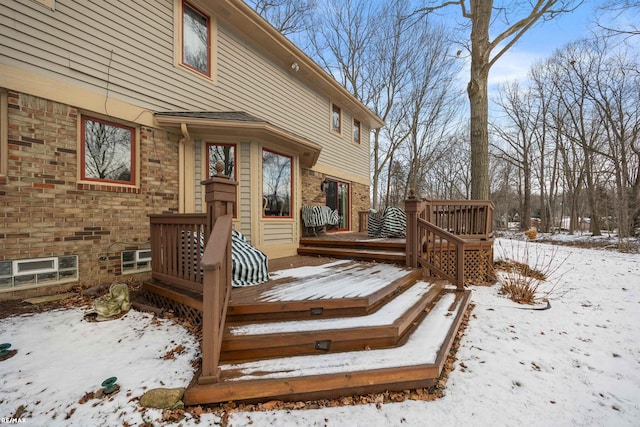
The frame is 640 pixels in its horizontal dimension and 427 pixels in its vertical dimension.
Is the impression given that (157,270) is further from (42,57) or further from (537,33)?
(537,33)

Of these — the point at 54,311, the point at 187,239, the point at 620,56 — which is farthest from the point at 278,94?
the point at 620,56

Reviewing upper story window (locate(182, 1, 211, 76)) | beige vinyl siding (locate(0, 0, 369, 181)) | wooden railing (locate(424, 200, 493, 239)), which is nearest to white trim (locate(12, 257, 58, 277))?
beige vinyl siding (locate(0, 0, 369, 181))

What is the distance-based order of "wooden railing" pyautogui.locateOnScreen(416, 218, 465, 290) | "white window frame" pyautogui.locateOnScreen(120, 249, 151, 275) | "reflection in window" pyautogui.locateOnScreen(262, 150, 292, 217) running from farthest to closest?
"reflection in window" pyautogui.locateOnScreen(262, 150, 292, 217) < "wooden railing" pyautogui.locateOnScreen(416, 218, 465, 290) < "white window frame" pyautogui.locateOnScreen(120, 249, 151, 275)

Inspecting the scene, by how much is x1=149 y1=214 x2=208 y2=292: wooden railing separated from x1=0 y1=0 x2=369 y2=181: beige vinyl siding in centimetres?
234

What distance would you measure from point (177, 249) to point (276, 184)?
9.92 ft

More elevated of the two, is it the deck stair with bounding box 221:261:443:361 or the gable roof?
the gable roof

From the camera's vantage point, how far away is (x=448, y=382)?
238 centimetres

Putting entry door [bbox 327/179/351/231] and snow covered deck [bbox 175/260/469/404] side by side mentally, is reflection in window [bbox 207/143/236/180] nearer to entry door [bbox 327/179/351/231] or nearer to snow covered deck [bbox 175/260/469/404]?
snow covered deck [bbox 175/260/469/404]

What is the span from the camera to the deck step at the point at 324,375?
6.57 ft

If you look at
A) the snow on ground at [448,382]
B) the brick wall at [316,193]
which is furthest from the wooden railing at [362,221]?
the snow on ground at [448,382]

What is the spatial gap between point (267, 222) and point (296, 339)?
364cm

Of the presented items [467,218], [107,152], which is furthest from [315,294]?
[467,218]

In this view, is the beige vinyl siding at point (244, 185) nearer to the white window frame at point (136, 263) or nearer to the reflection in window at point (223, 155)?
the reflection in window at point (223, 155)

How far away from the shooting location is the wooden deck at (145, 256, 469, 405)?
209 cm
